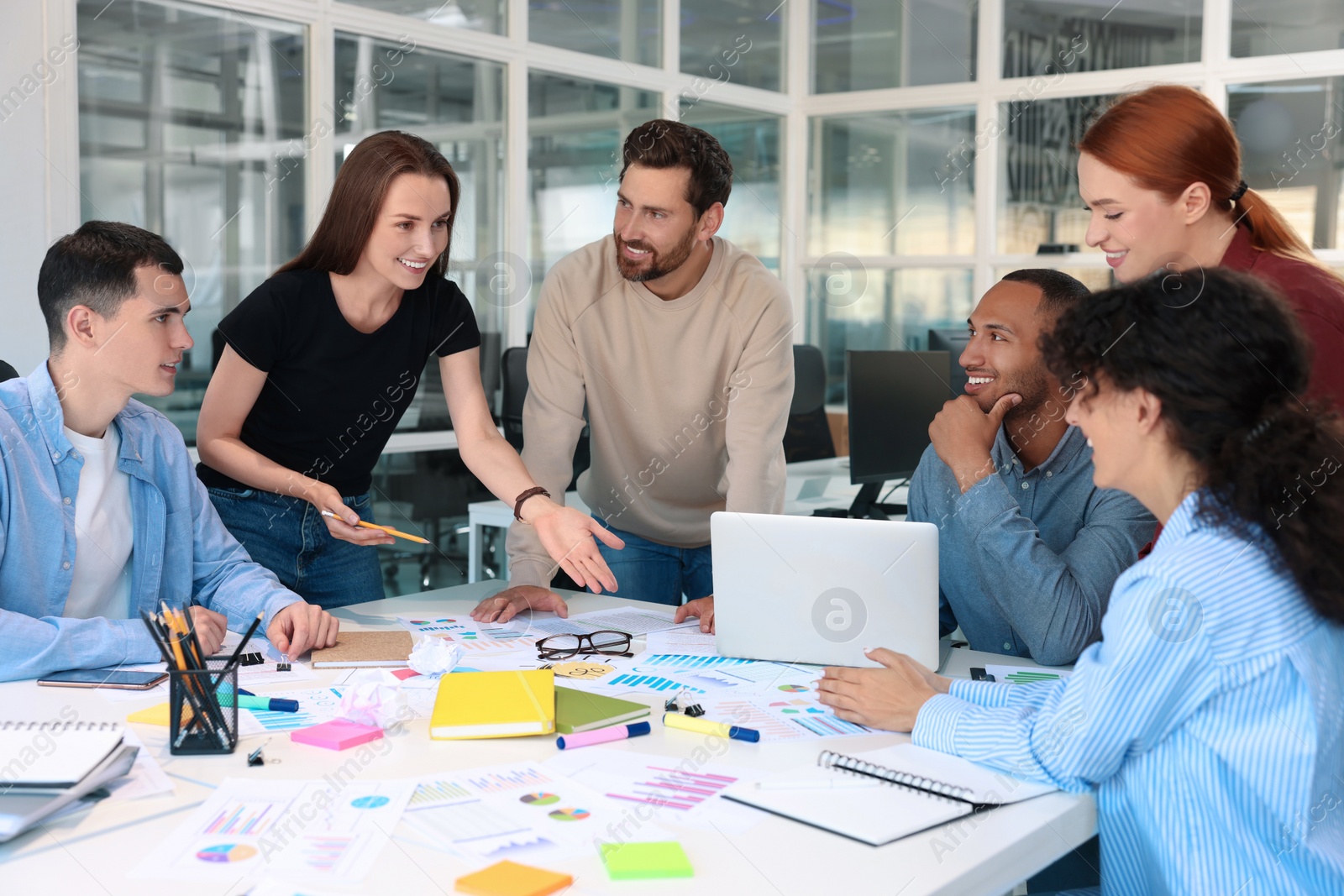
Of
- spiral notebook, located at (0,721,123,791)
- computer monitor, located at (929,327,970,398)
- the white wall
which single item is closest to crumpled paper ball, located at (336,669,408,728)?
spiral notebook, located at (0,721,123,791)

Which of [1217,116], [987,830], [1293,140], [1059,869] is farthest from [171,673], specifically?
[1293,140]

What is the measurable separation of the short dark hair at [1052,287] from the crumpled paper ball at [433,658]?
1.27 m

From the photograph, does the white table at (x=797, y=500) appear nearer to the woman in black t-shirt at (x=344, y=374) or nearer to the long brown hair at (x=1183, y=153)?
the woman in black t-shirt at (x=344, y=374)

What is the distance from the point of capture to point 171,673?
1.38 metres

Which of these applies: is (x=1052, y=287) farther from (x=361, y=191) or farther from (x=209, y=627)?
(x=209, y=627)

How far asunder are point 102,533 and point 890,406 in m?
2.71

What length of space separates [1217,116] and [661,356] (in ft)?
3.95

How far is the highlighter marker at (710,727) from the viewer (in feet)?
4.83

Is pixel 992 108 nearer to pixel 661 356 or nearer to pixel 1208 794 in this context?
pixel 661 356

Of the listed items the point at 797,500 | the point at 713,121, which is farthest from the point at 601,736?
the point at 713,121

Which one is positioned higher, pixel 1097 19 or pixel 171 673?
pixel 1097 19

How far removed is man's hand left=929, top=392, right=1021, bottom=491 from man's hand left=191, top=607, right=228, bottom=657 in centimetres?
123

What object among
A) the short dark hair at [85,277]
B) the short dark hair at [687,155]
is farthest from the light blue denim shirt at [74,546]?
the short dark hair at [687,155]

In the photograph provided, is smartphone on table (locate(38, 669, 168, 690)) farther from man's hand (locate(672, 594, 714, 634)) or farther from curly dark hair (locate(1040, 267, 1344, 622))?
curly dark hair (locate(1040, 267, 1344, 622))
